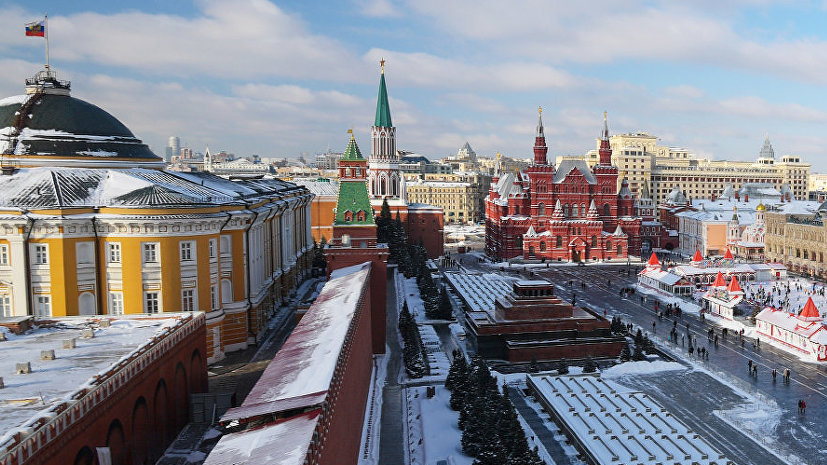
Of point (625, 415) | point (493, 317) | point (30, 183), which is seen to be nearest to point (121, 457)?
point (30, 183)

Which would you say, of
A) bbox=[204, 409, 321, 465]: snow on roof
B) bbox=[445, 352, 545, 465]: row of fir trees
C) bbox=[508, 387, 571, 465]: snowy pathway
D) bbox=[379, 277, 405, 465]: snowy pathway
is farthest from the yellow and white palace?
bbox=[204, 409, 321, 465]: snow on roof

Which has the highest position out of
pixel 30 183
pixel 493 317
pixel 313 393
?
pixel 30 183

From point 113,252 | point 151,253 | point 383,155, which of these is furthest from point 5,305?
point 383,155

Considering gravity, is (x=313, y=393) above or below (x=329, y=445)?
above

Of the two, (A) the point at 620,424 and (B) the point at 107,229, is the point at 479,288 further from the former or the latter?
(B) the point at 107,229

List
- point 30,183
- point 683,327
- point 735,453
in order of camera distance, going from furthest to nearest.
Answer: point 683,327 < point 30,183 < point 735,453

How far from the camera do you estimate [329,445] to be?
14.0 meters

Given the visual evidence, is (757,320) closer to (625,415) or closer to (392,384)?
(625,415)

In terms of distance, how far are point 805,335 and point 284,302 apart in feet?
106

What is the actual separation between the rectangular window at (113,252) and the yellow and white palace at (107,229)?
0.04 metres

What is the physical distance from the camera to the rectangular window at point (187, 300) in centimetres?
2872

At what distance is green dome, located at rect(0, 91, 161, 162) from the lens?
1202 inches

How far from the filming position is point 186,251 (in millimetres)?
28719

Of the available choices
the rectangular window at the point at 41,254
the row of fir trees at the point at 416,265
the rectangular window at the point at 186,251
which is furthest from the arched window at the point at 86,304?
the row of fir trees at the point at 416,265
